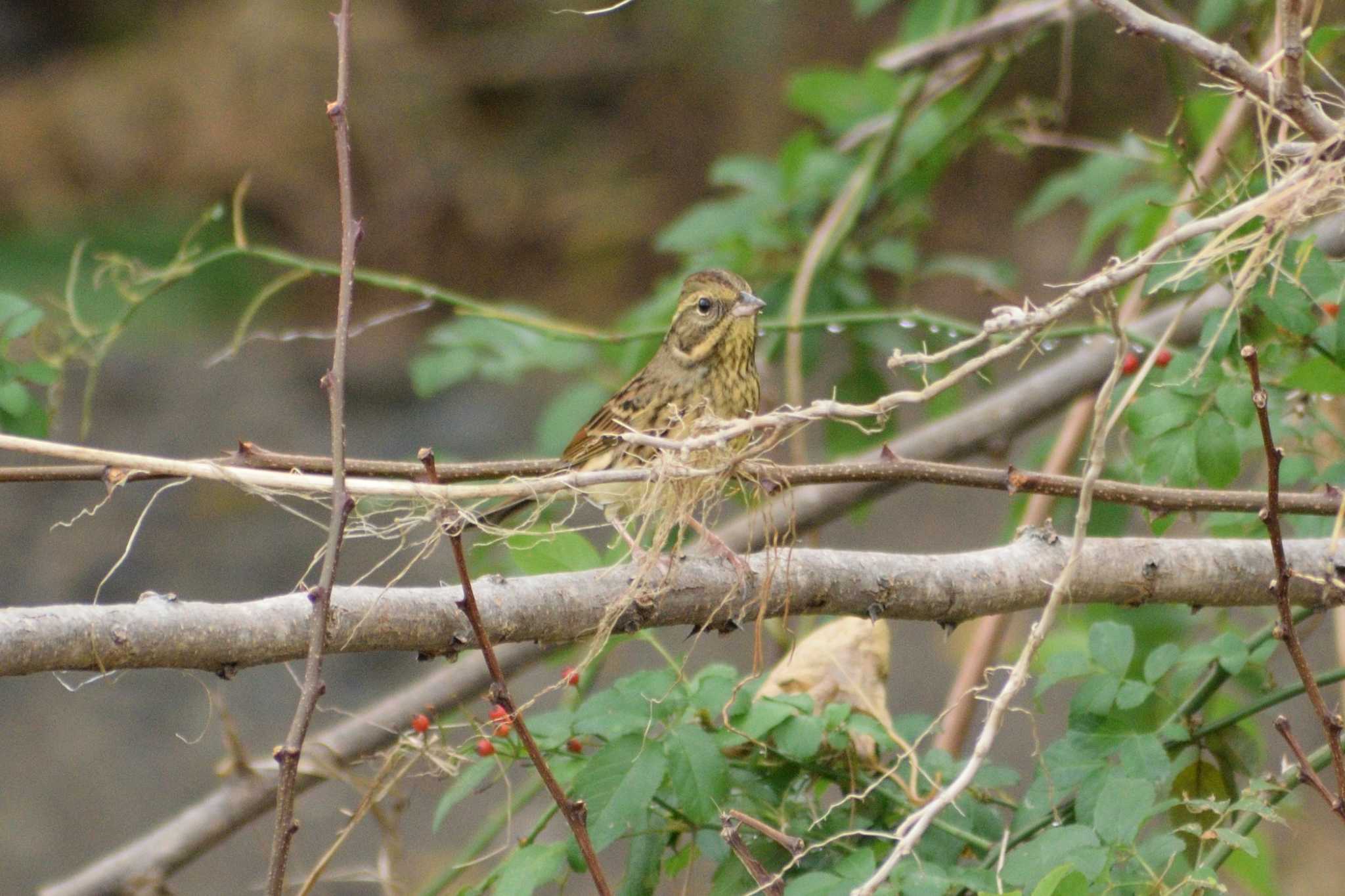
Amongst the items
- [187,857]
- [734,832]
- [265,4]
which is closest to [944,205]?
[265,4]

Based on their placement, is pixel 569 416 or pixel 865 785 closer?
pixel 865 785

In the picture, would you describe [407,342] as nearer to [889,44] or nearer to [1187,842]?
[889,44]

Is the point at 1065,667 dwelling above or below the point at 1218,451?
below

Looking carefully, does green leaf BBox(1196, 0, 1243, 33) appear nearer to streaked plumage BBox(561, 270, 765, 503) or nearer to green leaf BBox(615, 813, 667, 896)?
streaked plumage BBox(561, 270, 765, 503)

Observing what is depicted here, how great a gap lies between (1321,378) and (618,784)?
1260 millimetres

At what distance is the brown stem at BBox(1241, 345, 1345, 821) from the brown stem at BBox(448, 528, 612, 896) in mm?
846


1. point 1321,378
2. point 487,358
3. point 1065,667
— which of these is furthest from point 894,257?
point 1065,667

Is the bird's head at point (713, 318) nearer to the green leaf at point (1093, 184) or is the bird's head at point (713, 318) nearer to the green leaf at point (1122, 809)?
the green leaf at point (1093, 184)

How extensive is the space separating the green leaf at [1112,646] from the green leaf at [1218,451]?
264 millimetres

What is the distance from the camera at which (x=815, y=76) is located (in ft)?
13.1

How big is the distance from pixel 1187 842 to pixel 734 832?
81 cm

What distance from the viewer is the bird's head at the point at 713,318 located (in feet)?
11.4

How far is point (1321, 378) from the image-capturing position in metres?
2.29

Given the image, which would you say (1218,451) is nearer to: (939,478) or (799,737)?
(939,478)
